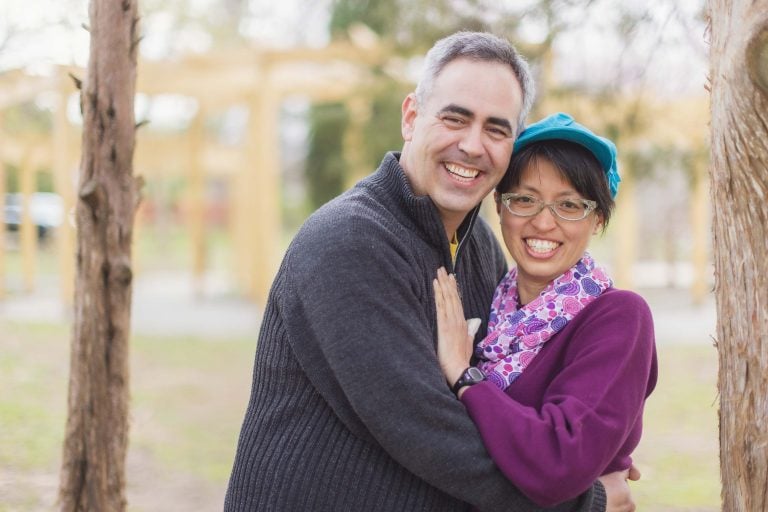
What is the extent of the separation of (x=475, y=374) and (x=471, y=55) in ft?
2.84

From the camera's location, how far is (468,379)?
205 cm

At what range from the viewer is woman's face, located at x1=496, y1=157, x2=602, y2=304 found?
2.28 metres

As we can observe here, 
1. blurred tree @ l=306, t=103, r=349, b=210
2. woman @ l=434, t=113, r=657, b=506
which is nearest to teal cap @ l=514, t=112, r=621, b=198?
woman @ l=434, t=113, r=657, b=506

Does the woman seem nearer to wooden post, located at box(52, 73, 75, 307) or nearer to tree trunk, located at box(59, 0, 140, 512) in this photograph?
tree trunk, located at box(59, 0, 140, 512)

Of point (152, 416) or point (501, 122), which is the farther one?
point (152, 416)

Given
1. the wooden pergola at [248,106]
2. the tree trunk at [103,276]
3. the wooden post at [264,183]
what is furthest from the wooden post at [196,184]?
the tree trunk at [103,276]

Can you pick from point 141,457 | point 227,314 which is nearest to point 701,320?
point 227,314

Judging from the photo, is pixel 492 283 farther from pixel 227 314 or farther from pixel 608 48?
pixel 227 314

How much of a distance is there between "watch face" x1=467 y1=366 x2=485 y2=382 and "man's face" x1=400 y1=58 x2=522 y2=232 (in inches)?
18.4

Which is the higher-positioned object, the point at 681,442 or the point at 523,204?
the point at 523,204

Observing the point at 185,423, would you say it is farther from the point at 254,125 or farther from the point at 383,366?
the point at 254,125

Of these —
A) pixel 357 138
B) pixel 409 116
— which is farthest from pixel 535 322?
pixel 357 138

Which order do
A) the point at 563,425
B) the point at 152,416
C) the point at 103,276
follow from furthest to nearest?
the point at 152,416 → the point at 103,276 → the point at 563,425

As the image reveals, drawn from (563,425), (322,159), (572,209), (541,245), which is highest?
(322,159)
